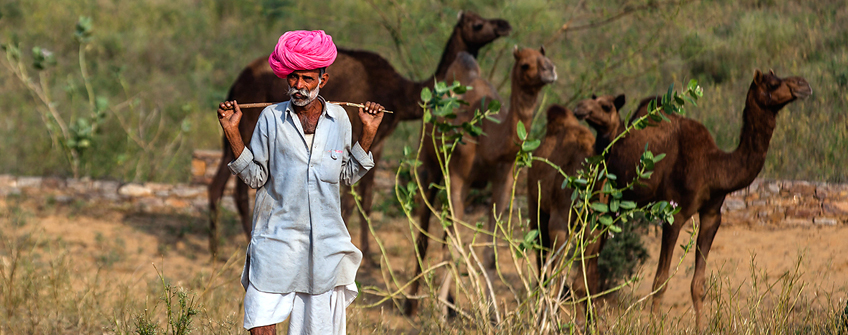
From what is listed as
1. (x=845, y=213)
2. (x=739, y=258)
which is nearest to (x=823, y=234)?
(x=845, y=213)

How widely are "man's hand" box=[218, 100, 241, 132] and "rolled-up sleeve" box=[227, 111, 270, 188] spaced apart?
0.09 meters

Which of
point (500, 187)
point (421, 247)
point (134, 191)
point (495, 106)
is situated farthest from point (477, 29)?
point (134, 191)

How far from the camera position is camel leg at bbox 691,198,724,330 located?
15.4 ft

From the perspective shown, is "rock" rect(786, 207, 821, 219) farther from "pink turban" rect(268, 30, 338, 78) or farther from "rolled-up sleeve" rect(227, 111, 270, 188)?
"rolled-up sleeve" rect(227, 111, 270, 188)

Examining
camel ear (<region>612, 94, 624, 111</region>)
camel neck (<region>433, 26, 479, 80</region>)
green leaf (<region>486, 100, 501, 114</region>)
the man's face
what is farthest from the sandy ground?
camel neck (<region>433, 26, 479, 80</region>)

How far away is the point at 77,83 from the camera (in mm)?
15789

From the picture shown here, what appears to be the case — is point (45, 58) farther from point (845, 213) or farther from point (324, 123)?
point (845, 213)

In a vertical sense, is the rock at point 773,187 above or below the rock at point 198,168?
above

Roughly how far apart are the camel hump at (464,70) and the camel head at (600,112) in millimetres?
1695

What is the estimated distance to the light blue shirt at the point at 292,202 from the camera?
295cm

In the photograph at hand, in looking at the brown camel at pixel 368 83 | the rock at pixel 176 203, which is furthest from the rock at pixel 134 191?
the brown camel at pixel 368 83

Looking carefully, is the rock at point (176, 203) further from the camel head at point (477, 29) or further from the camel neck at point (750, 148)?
the camel neck at point (750, 148)

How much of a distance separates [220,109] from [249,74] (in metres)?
4.95

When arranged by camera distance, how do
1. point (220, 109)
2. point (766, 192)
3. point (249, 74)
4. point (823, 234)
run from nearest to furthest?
point (220, 109), point (823, 234), point (766, 192), point (249, 74)
